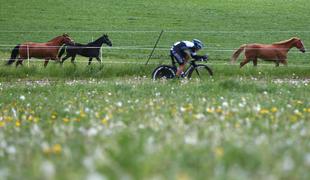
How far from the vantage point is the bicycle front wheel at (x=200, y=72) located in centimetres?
2084

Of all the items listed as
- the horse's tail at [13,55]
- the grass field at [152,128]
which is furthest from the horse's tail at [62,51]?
the grass field at [152,128]

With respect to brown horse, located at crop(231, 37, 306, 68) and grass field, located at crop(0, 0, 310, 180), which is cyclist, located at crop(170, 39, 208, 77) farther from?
brown horse, located at crop(231, 37, 306, 68)

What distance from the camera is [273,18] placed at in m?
50.7

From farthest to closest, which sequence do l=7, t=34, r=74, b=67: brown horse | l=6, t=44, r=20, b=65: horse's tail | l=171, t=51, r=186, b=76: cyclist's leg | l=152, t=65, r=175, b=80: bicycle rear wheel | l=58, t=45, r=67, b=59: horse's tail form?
l=58, t=45, r=67, b=59: horse's tail
l=7, t=34, r=74, b=67: brown horse
l=6, t=44, r=20, b=65: horse's tail
l=171, t=51, r=186, b=76: cyclist's leg
l=152, t=65, r=175, b=80: bicycle rear wheel

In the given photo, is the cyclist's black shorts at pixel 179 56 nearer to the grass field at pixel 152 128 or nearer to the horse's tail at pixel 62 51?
the grass field at pixel 152 128

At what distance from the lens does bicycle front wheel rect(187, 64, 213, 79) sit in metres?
20.8

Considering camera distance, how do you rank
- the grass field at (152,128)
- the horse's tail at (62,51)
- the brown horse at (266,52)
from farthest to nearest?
the horse's tail at (62,51) → the brown horse at (266,52) → the grass field at (152,128)

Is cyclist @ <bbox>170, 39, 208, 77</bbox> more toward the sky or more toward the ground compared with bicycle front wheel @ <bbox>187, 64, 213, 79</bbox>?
more toward the sky

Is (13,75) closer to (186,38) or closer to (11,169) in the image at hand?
(186,38)

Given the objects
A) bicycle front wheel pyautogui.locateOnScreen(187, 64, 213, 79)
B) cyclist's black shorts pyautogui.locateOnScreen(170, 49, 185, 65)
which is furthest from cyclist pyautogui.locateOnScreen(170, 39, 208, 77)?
bicycle front wheel pyautogui.locateOnScreen(187, 64, 213, 79)

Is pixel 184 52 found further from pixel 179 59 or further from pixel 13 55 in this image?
pixel 13 55

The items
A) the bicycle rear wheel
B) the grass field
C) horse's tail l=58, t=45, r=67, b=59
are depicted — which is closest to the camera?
the grass field

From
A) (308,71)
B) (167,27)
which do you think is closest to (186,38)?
(167,27)

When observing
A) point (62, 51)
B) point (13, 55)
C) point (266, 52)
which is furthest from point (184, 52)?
point (13, 55)
